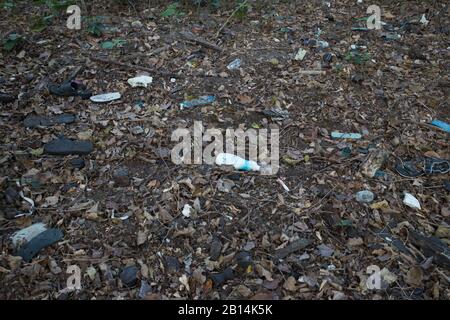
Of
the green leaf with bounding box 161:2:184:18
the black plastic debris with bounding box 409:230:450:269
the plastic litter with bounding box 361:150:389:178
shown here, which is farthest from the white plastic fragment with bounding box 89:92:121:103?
the black plastic debris with bounding box 409:230:450:269

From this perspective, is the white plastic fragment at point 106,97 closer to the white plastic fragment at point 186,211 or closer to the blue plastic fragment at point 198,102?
the blue plastic fragment at point 198,102

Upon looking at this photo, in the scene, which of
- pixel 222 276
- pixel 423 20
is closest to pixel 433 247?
pixel 222 276

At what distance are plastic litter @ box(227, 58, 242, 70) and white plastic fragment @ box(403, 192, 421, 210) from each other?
7.09ft

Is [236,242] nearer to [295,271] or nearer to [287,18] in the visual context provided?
[295,271]

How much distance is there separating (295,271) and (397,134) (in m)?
1.78

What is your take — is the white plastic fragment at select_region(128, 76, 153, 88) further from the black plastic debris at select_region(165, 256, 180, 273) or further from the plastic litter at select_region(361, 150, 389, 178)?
the plastic litter at select_region(361, 150, 389, 178)

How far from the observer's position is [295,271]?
2457 millimetres

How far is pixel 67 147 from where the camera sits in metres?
3.15

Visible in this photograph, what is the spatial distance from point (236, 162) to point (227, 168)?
9cm

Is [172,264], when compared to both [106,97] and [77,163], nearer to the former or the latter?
[77,163]

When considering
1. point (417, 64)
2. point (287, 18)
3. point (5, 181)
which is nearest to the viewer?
point (5, 181)

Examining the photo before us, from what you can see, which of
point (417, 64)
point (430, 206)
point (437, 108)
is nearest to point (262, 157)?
point (430, 206)

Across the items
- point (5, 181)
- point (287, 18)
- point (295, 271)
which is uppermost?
point (287, 18)

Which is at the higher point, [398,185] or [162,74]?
[162,74]
